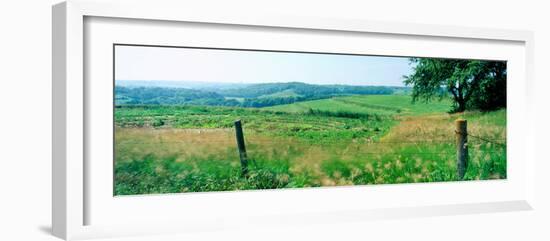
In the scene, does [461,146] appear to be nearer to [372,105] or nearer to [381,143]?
[381,143]

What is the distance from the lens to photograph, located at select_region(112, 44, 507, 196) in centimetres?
775

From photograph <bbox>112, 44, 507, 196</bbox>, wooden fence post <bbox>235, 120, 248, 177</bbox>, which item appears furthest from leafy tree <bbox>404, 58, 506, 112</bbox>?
wooden fence post <bbox>235, 120, 248, 177</bbox>

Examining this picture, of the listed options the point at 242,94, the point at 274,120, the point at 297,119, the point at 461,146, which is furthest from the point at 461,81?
the point at 242,94

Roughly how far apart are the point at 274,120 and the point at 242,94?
47cm

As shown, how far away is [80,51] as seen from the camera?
7168mm

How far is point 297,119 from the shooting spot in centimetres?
841

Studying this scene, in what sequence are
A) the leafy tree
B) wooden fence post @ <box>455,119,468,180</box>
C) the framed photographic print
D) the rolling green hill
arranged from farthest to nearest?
1. wooden fence post @ <box>455,119,468,180</box>
2. the leafy tree
3. the rolling green hill
4. the framed photographic print

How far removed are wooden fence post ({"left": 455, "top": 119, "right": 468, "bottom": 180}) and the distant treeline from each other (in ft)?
3.73

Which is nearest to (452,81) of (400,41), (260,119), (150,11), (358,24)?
(400,41)

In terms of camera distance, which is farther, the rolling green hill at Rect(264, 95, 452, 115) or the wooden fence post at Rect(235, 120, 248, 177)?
the rolling green hill at Rect(264, 95, 452, 115)

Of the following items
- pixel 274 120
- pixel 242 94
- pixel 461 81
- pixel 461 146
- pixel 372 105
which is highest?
pixel 461 81

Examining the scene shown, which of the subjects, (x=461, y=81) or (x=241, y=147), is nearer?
(x=241, y=147)

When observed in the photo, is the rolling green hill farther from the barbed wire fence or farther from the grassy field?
the barbed wire fence

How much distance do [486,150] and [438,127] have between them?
74 centimetres
